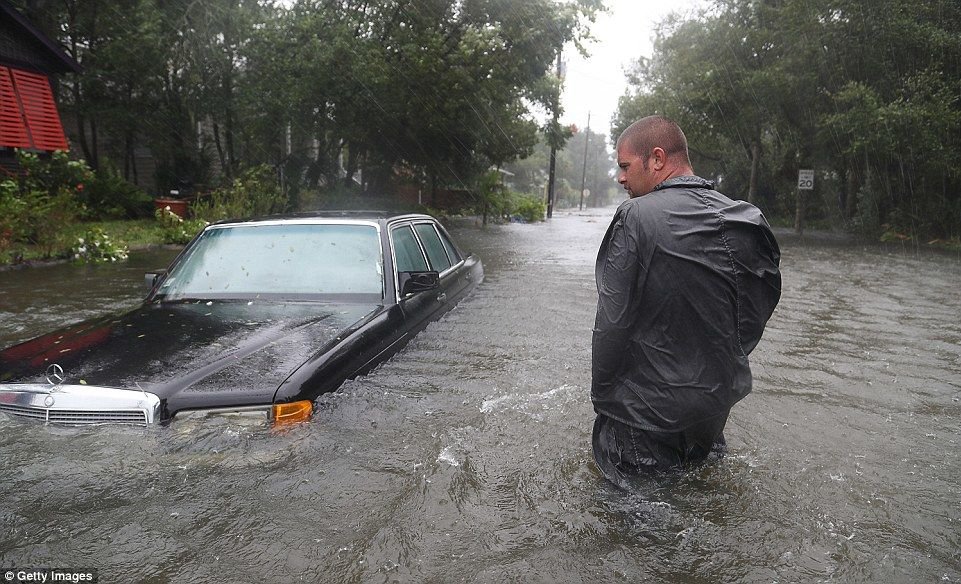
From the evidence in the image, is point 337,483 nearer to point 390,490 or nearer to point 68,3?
point 390,490

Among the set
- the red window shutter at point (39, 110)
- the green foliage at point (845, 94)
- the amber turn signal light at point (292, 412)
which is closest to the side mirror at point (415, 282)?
the amber turn signal light at point (292, 412)

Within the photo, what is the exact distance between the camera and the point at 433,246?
6.38m

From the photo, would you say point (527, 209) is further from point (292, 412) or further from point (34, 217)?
point (292, 412)

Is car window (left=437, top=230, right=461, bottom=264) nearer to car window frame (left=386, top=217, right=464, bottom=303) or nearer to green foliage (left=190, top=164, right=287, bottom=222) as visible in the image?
car window frame (left=386, top=217, right=464, bottom=303)

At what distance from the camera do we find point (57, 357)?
345 centimetres

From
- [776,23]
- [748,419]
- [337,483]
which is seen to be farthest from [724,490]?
[776,23]

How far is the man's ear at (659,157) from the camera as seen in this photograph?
2648 mm

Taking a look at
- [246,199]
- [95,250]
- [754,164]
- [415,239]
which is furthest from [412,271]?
[754,164]

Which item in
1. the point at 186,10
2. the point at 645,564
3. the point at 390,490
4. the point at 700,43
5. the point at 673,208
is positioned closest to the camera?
the point at 673,208

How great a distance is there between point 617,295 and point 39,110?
59.4 feet

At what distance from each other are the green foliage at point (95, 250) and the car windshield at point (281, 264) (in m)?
6.51

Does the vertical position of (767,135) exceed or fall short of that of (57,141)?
it exceeds it

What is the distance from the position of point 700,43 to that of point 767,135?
12376 mm

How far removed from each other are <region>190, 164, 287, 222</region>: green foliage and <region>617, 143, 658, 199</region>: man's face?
12321mm
